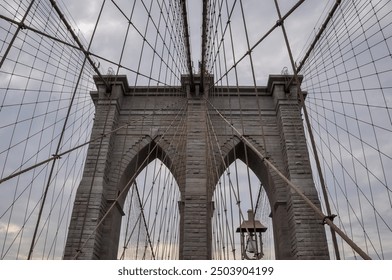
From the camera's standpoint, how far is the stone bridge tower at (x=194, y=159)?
10.6 meters

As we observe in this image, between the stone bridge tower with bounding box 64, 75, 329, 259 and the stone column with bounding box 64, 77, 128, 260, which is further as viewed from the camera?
the stone bridge tower with bounding box 64, 75, 329, 259

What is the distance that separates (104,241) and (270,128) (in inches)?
317

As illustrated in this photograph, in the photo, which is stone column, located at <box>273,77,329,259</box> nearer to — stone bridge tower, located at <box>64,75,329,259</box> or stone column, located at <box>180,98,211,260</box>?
stone bridge tower, located at <box>64,75,329,259</box>

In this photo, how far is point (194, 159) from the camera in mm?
12156

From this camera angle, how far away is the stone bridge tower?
34.8 ft

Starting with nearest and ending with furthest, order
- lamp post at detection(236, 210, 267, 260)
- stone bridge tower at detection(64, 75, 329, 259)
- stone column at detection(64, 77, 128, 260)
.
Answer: lamp post at detection(236, 210, 267, 260), stone column at detection(64, 77, 128, 260), stone bridge tower at detection(64, 75, 329, 259)

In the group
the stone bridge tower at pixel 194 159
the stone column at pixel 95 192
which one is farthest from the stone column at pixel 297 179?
the stone column at pixel 95 192

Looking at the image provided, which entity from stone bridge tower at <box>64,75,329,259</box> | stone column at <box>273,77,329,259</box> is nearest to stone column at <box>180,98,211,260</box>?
stone bridge tower at <box>64,75,329,259</box>

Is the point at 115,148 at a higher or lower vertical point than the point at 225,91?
lower

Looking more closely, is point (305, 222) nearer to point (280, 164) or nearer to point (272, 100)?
point (280, 164)

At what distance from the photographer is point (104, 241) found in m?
11.3

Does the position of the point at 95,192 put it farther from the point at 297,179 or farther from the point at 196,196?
the point at 297,179

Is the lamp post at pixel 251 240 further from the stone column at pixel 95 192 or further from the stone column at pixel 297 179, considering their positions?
the stone column at pixel 95 192

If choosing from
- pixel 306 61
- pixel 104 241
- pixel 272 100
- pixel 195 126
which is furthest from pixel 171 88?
pixel 104 241
